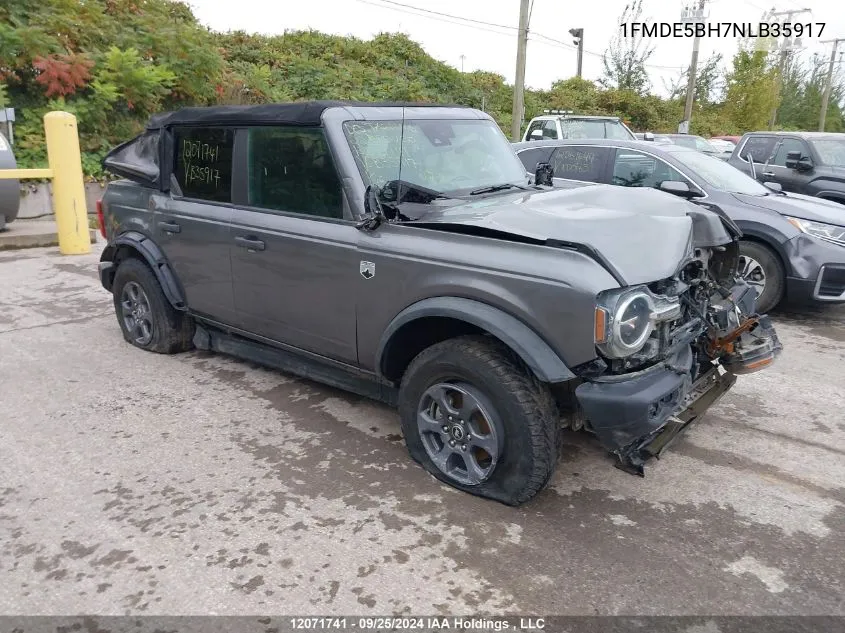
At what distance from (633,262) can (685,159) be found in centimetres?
479

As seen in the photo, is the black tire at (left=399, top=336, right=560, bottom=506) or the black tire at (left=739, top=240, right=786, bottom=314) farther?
the black tire at (left=739, top=240, right=786, bottom=314)

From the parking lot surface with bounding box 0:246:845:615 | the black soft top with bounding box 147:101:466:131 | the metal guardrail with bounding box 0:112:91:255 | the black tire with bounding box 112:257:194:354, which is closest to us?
the parking lot surface with bounding box 0:246:845:615

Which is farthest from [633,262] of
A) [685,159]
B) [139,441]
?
[685,159]

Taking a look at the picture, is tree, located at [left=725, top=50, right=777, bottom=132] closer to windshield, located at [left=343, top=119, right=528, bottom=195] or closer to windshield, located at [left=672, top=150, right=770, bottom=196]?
windshield, located at [left=672, top=150, right=770, bottom=196]

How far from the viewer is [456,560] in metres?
2.78

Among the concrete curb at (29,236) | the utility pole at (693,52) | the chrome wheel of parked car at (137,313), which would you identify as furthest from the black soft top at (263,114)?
the utility pole at (693,52)

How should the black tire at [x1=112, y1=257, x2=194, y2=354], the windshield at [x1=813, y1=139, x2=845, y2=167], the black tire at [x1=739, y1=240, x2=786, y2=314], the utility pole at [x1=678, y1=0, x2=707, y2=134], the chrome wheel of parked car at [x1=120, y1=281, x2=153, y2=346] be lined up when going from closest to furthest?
the black tire at [x1=112, y1=257, x2=194, y2=354] → the chrome wheel of parked car at [x1=120, y1=281, x2=153, y2=346] → the black tire at [x1=739, y1=240, x2=786, y2=314] → the windshield at [x1=813, y1=139, x2=845, y2=167] → the utility pole at [x1=678, y1=0, x2=707, y2=134]

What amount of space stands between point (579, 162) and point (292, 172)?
4538mm

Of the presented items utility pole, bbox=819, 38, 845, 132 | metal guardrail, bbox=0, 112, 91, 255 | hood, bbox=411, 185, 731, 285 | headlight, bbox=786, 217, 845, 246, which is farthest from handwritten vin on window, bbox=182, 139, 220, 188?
utility pole, bbox=819, 38, 845, 132

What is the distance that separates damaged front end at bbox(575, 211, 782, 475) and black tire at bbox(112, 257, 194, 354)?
343cm

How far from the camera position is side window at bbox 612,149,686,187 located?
6938 mm

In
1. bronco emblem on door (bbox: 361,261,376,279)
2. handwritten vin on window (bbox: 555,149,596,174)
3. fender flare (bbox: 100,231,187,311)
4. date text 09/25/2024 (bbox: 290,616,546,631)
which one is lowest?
date text 09/25/2024 (bbox: 290,616,546,631)

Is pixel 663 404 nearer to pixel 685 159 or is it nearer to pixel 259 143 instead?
pixel 259 143

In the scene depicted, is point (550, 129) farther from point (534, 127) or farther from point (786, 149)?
point (786, 149)
